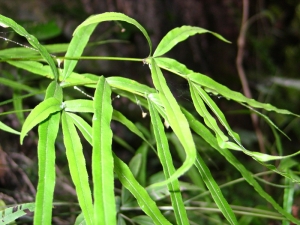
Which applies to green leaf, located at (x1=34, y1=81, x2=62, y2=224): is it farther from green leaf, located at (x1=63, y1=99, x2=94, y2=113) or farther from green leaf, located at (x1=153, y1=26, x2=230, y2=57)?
green leaf, located at (x1=153, y1=26, x2=230, y2=57)

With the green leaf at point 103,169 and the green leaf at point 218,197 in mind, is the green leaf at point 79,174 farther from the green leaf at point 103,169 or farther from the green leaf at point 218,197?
the green leaf at point 218,197

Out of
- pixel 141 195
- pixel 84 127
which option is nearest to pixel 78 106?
pixel 84 127

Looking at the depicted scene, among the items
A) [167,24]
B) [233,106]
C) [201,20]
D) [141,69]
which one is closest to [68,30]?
[141,69]

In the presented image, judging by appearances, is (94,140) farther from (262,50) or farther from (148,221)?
(262,50)

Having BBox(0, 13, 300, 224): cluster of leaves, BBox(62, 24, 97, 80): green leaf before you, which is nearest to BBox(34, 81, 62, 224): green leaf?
BBox(0, 13, 300, 224): cluster of leaves

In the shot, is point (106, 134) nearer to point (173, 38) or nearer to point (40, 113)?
point (40, 113)
